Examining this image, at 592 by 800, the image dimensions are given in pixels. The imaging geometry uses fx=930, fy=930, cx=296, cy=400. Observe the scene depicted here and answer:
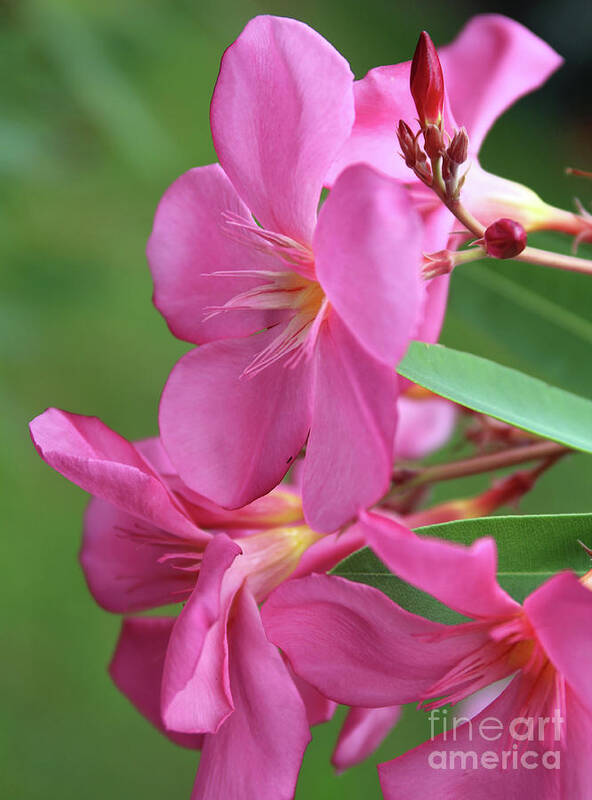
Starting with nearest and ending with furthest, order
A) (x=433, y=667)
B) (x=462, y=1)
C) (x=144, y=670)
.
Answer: (x=433, y=667), (x=144, y=670), (x=462, y=1)

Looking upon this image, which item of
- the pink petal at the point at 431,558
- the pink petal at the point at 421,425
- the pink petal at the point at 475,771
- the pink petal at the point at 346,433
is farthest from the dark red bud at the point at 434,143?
the pink petal at the point at 421,425

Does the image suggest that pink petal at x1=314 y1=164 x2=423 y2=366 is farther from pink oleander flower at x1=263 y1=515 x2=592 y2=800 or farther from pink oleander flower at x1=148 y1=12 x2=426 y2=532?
pink oleander flower at x1=263 y1=515 x2=592 y2=800

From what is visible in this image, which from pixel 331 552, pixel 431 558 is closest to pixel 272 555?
pixel 331 552

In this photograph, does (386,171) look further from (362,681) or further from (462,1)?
(462,1)

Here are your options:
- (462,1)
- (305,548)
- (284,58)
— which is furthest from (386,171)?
(462,1)

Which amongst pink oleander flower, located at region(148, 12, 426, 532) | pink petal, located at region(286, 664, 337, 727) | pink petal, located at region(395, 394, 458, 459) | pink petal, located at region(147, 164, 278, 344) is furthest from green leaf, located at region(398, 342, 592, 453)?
pink petal, located at region(395, 394, 458, 459)
